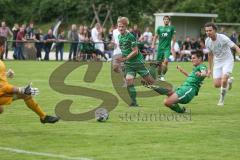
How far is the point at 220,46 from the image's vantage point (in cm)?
1594

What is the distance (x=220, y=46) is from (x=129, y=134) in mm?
5161

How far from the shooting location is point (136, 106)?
15883mm

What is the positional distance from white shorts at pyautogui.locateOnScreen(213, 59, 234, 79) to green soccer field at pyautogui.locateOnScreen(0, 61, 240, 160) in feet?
2.40

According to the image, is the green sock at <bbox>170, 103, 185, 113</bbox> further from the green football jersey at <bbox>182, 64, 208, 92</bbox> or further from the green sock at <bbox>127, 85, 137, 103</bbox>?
the green sock at <bbox>127, 85, 137, 103</bbox>

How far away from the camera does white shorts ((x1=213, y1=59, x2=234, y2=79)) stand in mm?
16141

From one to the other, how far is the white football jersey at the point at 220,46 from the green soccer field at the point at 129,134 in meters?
1.14

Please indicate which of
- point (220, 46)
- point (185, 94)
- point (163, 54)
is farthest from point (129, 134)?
point (163, 54)

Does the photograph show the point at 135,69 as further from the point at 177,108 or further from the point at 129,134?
the point at 129,134

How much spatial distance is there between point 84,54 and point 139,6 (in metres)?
28.1

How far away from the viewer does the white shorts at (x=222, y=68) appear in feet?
53.0

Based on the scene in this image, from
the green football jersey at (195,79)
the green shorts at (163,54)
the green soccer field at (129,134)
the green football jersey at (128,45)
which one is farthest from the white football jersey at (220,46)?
the green shorts at (163,54)

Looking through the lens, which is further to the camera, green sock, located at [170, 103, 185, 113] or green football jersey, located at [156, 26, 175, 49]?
green football jersey, located at [156, 26, 175, 49]

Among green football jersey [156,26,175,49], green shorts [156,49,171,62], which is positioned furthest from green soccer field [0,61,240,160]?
green football jersey [156,26,175,49]

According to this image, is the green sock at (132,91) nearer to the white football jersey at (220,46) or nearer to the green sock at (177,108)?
the green sock at (177,108)
